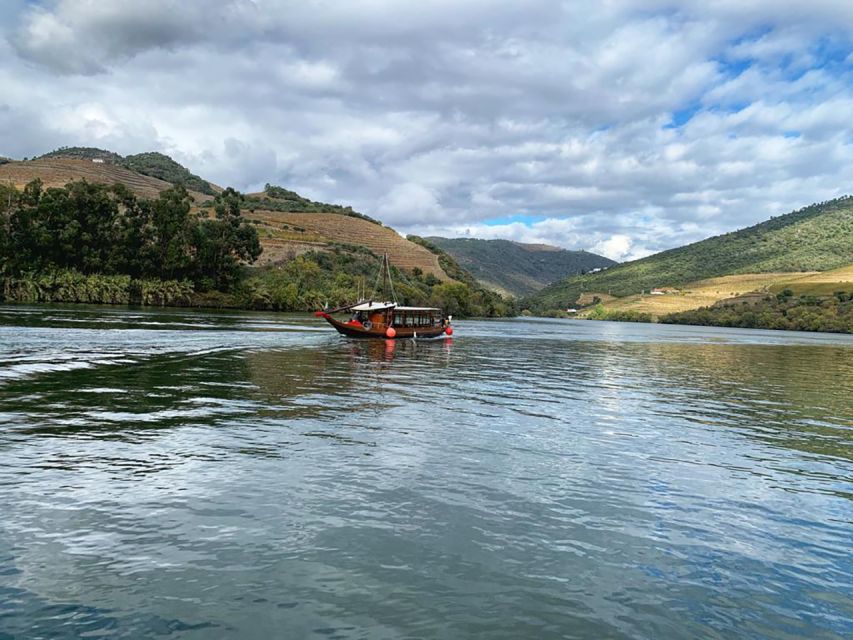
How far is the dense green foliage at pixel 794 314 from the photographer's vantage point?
6398 inches

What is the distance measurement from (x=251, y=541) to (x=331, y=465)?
16.0ft

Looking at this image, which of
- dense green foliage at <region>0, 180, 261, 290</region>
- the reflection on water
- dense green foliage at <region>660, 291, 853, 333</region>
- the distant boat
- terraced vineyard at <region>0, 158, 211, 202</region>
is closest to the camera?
the reflection on water

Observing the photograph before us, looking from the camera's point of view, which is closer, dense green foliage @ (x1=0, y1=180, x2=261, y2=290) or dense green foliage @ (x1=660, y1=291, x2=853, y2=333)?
dense green foliage @ (x1=0, y1=180, x2=261, y2=290)

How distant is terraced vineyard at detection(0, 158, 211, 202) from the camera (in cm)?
15450

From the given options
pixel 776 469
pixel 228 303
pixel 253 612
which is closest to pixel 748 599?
pixel 253 612

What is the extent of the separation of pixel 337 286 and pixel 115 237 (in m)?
45.4

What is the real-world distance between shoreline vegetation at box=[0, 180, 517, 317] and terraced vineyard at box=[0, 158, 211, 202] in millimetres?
40062

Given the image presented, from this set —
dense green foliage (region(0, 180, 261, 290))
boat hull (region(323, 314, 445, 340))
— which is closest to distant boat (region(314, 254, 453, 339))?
boat hull (region(323, 314, 445, 340))

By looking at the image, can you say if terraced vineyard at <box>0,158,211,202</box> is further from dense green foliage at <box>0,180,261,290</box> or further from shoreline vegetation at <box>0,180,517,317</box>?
dense green foliage at <box>0,180,261,290</box>

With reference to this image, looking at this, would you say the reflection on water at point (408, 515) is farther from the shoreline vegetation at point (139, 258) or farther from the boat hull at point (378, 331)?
the shoreline vegetation at point (139, 258)

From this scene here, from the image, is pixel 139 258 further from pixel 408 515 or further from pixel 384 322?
pixel 408 515

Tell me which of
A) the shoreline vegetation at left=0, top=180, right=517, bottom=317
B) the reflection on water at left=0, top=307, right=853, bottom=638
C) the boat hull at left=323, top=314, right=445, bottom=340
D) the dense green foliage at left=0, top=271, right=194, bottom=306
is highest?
the shoreline vegetation at left=0, top=180, right=517, bottom=317

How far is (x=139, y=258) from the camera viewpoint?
115 m

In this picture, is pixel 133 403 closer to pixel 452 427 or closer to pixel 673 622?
pixel 452 427
